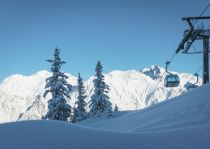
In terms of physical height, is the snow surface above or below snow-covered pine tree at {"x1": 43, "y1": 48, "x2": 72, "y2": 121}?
below

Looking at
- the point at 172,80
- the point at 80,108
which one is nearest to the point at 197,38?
the point at 172,80

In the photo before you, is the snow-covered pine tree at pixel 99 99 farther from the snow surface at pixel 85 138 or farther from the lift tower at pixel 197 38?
the snow surface at pixel 85 138

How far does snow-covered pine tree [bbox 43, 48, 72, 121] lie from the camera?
42.2 metres

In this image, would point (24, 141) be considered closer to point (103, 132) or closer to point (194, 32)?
point (103, 132)

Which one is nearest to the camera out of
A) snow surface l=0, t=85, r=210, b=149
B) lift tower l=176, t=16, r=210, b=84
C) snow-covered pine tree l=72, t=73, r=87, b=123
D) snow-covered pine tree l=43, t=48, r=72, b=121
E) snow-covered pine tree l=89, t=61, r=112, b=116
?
snow surface l=0, t=85, r=210, b=149

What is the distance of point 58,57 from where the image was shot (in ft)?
145

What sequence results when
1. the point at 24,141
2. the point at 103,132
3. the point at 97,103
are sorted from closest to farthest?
the point at 24,141, the point at 103,132, the point at 97,103

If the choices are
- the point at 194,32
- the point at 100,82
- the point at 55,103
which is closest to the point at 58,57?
the point at 55,103

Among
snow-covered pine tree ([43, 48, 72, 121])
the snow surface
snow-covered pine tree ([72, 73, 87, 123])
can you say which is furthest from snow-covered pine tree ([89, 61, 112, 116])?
the snow surface

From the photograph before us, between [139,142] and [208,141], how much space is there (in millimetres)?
1548

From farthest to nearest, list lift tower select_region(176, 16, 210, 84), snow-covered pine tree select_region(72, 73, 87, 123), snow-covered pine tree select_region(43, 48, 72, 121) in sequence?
snow-covered pine tree select_region(72, 73, 87, 123)
snow-covered pine tree select_region(43, 48, 72, 121)
lift tower select_region(176, 16, 210, 84)

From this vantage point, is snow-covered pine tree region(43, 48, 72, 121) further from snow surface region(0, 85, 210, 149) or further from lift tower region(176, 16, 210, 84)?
snow surface region(0, 85, 210, 149)

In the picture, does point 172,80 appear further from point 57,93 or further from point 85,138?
point 85,138

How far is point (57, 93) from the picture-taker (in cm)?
4303
